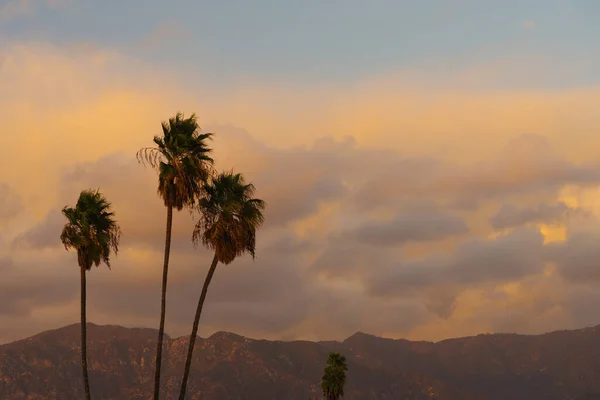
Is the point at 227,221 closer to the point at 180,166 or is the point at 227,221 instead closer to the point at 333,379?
the point at 180,166

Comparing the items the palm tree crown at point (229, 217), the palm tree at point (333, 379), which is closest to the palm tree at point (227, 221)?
the palm tree crown at point (229, 217)

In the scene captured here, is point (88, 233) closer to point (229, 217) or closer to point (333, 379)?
point (229, 217)

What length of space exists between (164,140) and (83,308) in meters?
14.4

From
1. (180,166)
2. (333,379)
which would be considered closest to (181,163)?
(180,166)

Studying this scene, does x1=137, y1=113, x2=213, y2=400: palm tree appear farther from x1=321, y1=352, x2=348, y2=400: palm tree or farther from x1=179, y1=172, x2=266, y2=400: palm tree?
x1=321, y1=352, x2=348, y2=400: palm tree

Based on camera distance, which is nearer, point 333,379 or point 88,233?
point 88,233

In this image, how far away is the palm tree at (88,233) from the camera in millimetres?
66562

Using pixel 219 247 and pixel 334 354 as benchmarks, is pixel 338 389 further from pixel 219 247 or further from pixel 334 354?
pixel 219 247

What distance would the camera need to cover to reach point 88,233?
66875mm

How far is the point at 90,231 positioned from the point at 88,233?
22 centimetres

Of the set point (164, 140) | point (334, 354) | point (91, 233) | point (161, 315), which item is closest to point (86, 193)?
point (91, 233)

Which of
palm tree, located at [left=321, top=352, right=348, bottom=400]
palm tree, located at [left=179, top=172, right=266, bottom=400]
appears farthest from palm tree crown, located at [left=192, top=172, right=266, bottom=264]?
palm tree, located at [left=321, top=352, right=348, bottom=400]

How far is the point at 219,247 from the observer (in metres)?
63.5

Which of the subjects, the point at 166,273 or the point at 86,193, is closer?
the point at 166,273
